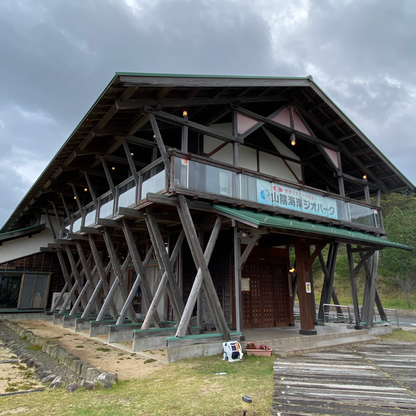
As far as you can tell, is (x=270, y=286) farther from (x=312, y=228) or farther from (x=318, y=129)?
(x=318, y=129)

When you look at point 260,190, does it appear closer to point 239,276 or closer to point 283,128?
point 239,276

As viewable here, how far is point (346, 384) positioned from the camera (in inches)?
209

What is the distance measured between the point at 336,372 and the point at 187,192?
4946 mm

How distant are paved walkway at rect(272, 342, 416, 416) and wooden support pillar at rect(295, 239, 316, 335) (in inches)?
69.8

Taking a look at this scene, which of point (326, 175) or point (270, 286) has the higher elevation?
point (326, 175)

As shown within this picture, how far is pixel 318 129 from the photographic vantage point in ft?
42.1

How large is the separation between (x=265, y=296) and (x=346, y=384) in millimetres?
6890

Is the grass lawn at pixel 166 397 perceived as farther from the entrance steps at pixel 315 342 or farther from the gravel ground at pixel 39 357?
the entrance steps at pixel 315 342

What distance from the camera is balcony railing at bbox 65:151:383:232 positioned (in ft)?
27.3

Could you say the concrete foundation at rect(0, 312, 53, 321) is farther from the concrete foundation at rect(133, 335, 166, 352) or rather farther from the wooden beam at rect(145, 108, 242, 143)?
the wooden beam at rect(145, 108, 242, 143)

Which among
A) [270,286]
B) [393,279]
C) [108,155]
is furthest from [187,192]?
[393,279]

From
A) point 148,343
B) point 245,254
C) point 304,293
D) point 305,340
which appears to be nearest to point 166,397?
point 148,343

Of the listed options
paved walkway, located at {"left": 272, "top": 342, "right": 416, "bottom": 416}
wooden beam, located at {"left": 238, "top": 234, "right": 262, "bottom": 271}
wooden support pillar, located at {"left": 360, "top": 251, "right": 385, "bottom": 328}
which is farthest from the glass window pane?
wooden support pillar, located at {"left": 360, "top": 251, "right": 385, "bottom": 328}

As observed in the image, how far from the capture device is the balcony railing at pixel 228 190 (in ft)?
27.3
